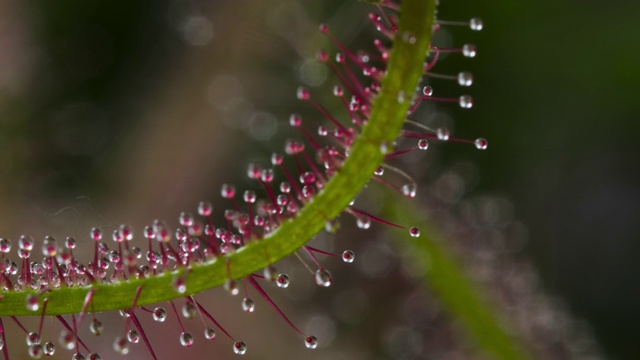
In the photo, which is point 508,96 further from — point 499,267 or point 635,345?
point 635,345

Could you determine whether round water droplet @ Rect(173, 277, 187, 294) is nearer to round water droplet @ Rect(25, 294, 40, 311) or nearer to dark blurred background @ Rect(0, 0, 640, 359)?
round water droplet @ Rect(25, 294, 40, 311)

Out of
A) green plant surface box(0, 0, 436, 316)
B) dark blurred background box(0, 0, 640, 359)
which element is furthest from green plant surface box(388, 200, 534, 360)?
green plant surface box(0, 0, 436, 316)

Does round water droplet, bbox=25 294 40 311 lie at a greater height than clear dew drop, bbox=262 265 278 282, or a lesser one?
greater

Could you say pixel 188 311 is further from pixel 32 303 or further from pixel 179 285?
pixel 32 303

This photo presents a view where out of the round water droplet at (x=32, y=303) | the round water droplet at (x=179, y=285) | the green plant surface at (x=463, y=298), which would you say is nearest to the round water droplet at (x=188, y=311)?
the round water droplet at (x=179, y=285)

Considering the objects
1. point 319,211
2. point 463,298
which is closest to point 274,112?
point 463,298

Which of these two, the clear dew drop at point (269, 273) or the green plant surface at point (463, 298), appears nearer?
the clear dew drop at point (269, 273)

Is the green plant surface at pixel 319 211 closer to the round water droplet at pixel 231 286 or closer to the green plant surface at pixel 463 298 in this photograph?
the round water droplet at pixel 231 286
